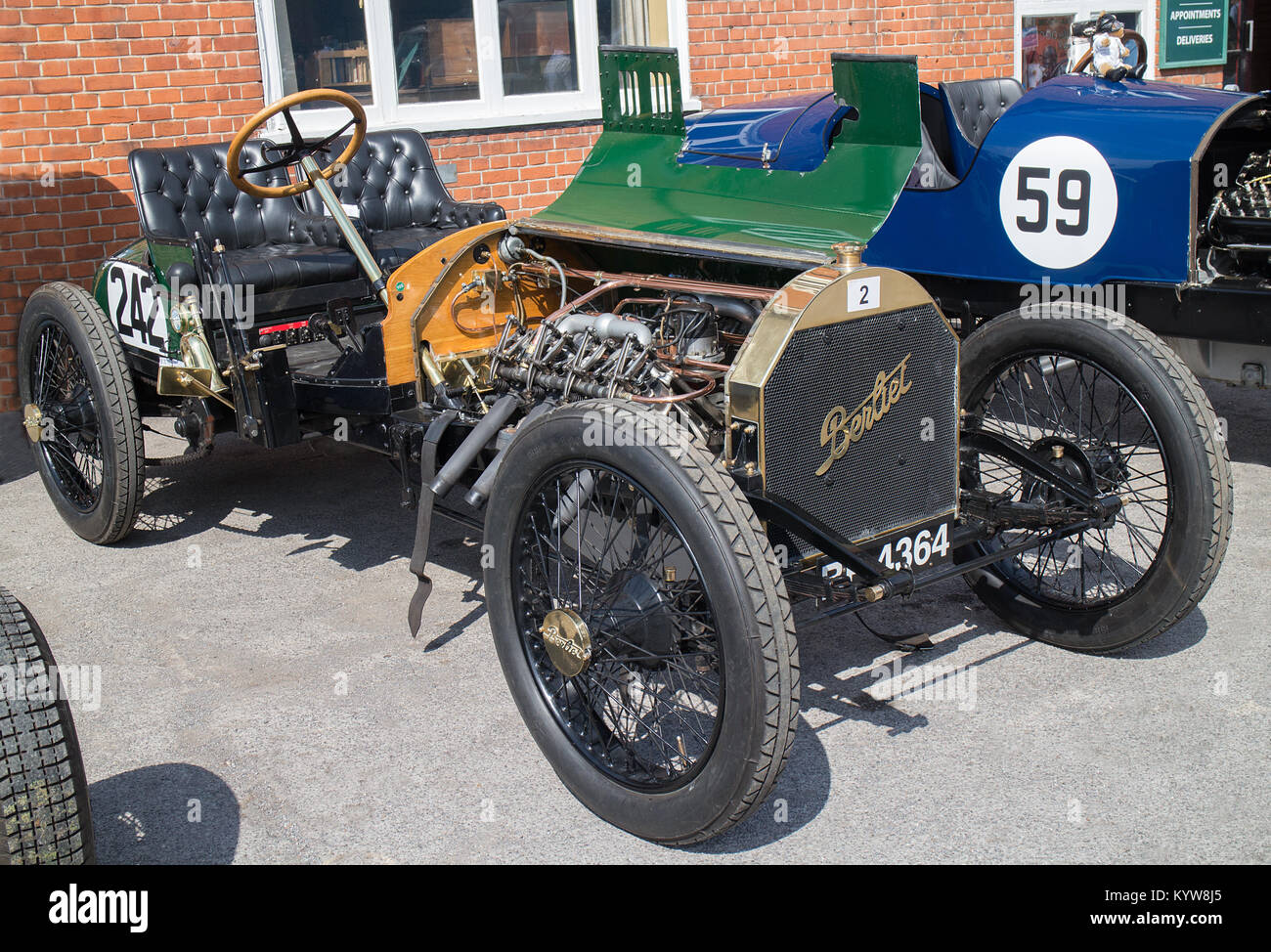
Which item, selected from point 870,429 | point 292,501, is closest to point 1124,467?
point 870,429

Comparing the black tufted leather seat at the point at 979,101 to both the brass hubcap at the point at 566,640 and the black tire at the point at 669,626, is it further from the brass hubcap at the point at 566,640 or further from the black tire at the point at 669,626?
the brass hubcap at the point at 566,640

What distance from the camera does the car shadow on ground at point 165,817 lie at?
9.51 ft

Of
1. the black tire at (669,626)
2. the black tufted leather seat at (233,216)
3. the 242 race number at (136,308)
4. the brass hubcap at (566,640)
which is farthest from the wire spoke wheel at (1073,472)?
the 242 race number at (136,308)

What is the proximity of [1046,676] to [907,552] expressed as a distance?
2.54 feet

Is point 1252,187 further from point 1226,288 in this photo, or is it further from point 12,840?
point 12,840

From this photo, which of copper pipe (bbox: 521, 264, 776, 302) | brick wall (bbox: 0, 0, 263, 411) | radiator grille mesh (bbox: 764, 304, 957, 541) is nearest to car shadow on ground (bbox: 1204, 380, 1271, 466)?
radiator grille mesh (bbox: 764, 304, 957, 541)

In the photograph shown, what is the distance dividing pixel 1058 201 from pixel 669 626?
293 centimetres

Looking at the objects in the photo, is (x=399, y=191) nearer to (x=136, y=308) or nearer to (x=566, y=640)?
(x=136, y=308)

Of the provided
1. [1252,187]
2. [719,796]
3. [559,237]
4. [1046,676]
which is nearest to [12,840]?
[719,796]

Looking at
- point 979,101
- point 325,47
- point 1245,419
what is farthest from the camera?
point 325,47

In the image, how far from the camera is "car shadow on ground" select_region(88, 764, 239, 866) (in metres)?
2.90

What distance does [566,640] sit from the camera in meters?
2.90
